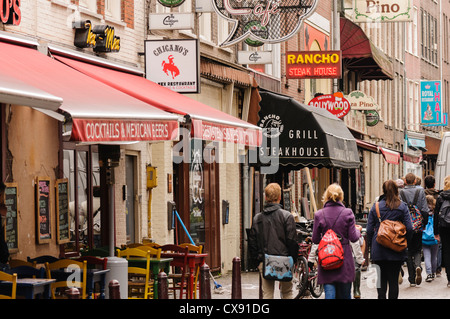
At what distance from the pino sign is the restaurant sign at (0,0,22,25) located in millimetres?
16233

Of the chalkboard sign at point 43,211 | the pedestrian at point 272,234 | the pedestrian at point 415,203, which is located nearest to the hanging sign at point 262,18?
the pedestrian at point 415,203

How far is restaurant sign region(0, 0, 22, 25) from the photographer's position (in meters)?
13.2

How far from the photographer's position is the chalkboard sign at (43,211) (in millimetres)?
14398

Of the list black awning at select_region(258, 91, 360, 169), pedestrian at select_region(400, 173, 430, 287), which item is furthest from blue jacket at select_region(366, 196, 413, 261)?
black awning at select_region(258, 91, 360, 169)

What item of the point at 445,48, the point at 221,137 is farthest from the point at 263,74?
the point at 445,48

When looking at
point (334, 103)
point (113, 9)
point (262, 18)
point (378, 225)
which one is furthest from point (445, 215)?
point (334, 103)

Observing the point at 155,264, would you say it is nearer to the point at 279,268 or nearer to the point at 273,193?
the point at 279,268

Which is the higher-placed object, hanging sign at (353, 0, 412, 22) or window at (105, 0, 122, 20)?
hanging sign at (353, 0, 412, 22)

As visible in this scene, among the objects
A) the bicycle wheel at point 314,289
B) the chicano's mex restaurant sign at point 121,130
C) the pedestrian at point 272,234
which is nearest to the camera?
the chicano's mex restaurant sign at point 121,130

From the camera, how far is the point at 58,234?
15.0 meters

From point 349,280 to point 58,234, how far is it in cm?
429

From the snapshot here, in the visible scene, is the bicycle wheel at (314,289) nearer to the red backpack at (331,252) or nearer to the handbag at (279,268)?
the handbag at (279,268)

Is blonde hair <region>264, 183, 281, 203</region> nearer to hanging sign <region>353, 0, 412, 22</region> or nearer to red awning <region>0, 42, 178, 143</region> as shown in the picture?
red awning <region>0, 42, 178, 143</region>

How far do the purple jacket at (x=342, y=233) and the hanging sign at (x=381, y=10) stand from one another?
2191 centimetres
